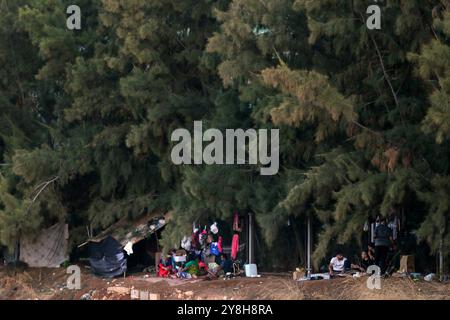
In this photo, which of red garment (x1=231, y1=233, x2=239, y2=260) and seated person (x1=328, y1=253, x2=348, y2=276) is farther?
red garment (x1=231, y1=233, x2=239, y2=260)

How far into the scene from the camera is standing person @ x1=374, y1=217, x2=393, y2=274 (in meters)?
21.7

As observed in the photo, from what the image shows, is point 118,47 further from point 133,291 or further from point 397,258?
point 397,258

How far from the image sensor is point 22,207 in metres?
26.6

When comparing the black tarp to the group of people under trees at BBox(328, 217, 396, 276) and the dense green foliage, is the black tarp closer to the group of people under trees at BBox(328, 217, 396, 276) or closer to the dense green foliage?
the dense green foliage

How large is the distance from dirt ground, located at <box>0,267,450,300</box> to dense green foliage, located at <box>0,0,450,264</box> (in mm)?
1003

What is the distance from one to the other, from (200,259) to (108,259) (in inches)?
117

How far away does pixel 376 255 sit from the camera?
71.5ft

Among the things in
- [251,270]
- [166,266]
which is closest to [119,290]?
[166,266]

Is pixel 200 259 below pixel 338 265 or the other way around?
below

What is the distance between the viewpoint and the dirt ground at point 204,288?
1989 centimetres


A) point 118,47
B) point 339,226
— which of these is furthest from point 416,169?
point 118,47

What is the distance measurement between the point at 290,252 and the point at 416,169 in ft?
18.7

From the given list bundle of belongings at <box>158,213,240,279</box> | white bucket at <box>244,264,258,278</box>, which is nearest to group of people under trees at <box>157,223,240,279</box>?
bundle of belongings at <box>158,213,240,279</box>

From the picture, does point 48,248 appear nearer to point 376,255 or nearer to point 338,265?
point 338,265
